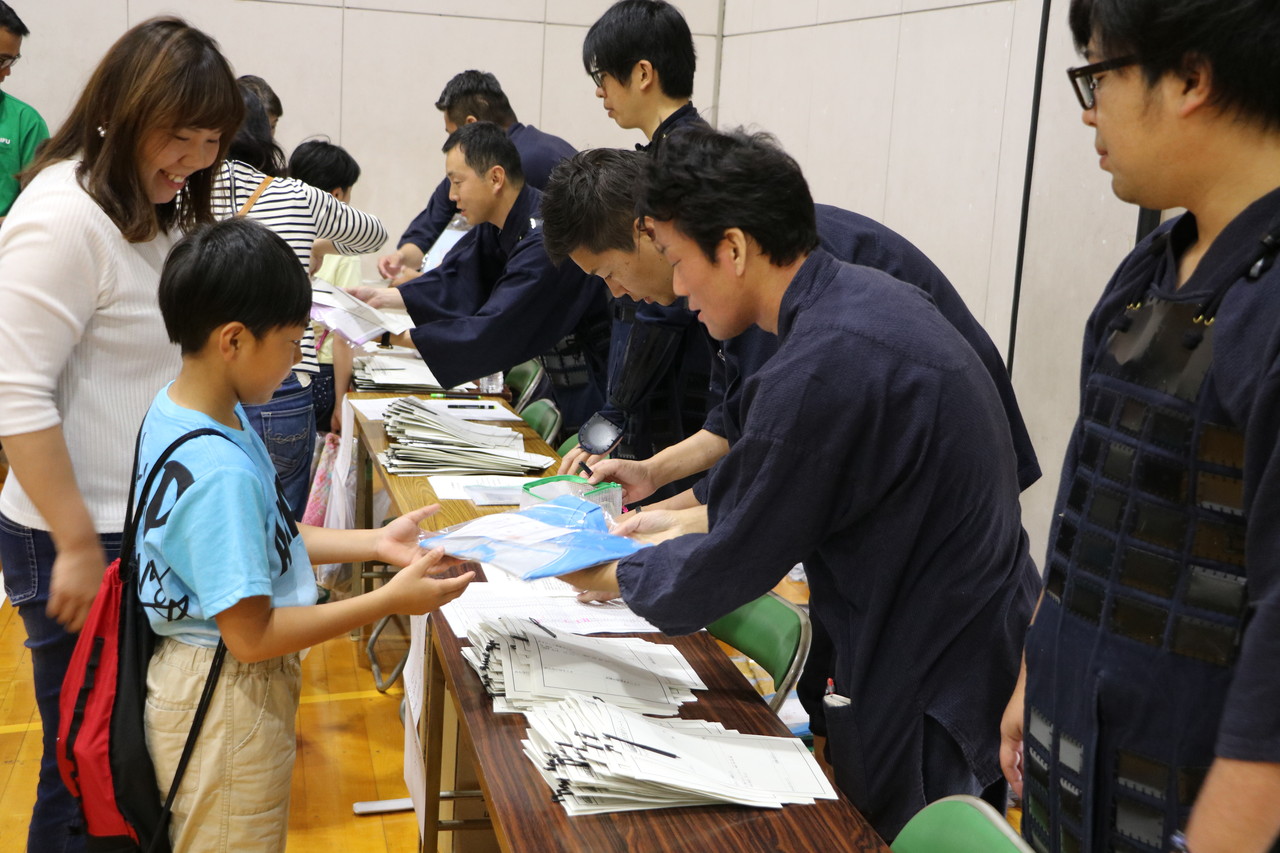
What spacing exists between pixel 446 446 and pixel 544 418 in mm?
584

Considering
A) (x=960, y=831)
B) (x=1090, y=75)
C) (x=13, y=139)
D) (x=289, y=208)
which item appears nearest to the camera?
(x=1090, y=75)

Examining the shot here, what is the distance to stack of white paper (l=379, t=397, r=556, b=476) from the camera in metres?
3.04

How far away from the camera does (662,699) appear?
1634 millimetres

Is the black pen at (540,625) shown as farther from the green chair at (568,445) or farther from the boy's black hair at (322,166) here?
the boy's black hair at (322,166)

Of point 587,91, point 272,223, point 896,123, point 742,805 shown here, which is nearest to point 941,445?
point 742,805

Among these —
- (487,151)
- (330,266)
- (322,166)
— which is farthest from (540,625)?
(330,266)

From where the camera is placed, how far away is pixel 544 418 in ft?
12.0

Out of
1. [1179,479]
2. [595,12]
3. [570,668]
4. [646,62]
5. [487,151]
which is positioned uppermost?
[595,12]

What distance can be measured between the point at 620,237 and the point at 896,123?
271 centimetres

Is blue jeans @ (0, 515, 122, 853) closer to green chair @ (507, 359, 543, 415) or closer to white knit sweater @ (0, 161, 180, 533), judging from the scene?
white knit sweater @ (0, 161, 180, 533)

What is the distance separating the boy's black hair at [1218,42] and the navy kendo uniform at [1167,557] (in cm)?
10

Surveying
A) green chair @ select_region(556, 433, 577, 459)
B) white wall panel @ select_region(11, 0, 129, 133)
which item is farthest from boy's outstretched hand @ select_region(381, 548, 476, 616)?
white wall panel @ select_region(11, 0, 129, 133)

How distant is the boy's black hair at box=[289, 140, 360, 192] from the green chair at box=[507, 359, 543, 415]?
123 centimetres

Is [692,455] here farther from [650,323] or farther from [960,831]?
[960,831]
